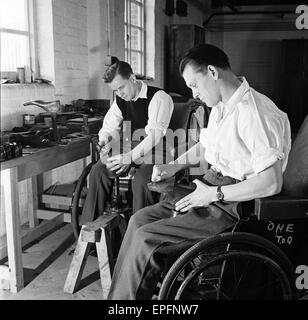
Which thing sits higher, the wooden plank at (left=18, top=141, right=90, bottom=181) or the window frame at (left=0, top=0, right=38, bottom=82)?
the window frame at (left=0, top=0, right=38, bottom=82)

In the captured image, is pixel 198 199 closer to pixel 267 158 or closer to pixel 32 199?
pixel 267 158

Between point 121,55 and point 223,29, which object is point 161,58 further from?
point 223,29

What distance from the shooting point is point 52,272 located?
2322 mm

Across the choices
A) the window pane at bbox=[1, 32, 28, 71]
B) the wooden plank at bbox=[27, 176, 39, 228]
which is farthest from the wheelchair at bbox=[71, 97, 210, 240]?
the window pane at bbox=[1, 32, 28, 71]

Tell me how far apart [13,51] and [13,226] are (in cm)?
134

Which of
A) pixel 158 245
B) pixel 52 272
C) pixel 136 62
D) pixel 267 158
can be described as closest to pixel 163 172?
pixel 158 245

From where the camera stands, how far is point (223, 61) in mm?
1621

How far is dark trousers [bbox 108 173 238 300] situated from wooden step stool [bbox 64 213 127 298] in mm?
356

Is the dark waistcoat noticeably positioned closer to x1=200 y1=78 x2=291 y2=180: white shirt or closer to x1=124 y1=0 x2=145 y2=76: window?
x1=200 y1=78 x2=291 y2=180: white shirt

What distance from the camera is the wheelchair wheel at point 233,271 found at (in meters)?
→ 1.42

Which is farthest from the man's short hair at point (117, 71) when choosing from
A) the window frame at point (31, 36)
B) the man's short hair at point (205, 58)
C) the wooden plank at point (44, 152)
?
the man's short hair at point (205, 58)

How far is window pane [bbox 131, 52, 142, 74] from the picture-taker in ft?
16.9

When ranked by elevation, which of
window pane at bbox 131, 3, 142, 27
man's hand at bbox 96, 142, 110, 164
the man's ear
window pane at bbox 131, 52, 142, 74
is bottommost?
man's hand at bbox 96, 142, 110, 164
